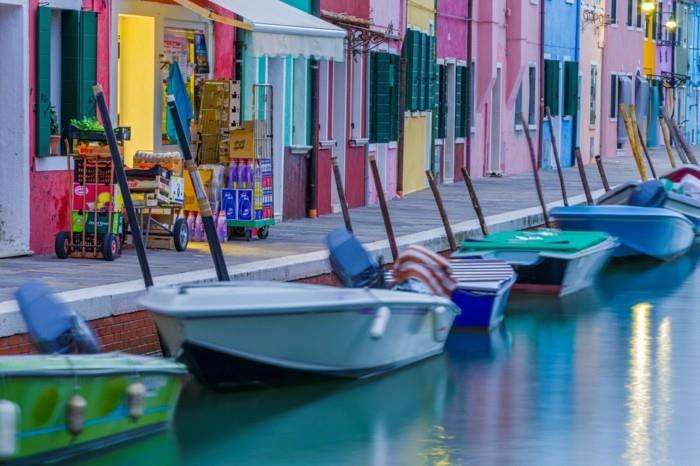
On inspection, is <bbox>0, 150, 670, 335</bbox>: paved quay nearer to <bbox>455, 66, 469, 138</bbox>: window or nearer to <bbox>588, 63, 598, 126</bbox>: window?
<bbox>455, 66, 469, 138</bbox>: window

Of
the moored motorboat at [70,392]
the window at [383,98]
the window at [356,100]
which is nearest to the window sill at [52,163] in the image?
the moored motorboat at [70,392]

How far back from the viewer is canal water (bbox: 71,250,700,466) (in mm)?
11859

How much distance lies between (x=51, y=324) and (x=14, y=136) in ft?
18.5

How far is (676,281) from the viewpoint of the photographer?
79.8 ft

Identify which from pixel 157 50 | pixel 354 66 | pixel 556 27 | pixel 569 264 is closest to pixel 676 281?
pixel 569 264

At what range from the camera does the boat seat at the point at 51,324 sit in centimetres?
1174

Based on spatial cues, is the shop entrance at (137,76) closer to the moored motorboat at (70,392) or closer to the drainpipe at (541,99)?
the moored motorboat at (70,392)

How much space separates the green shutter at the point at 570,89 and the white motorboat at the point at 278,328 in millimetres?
31592

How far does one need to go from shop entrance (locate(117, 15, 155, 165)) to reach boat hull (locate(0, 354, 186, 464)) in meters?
8.26

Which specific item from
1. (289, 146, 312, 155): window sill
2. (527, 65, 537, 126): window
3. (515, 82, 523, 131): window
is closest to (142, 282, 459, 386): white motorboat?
(289, 146, 312, 155): window sill

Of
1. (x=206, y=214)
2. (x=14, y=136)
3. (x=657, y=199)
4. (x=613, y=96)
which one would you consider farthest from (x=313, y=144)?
(x=613, y=96)

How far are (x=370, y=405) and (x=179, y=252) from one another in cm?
501

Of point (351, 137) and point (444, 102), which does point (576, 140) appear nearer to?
point (444, 102)

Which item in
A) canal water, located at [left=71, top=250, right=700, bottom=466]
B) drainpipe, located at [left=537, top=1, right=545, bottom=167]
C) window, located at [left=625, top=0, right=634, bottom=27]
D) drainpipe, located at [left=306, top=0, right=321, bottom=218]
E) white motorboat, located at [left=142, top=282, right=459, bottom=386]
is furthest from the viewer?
window, located at [left=625, top=0, right=634, bottom=27]
